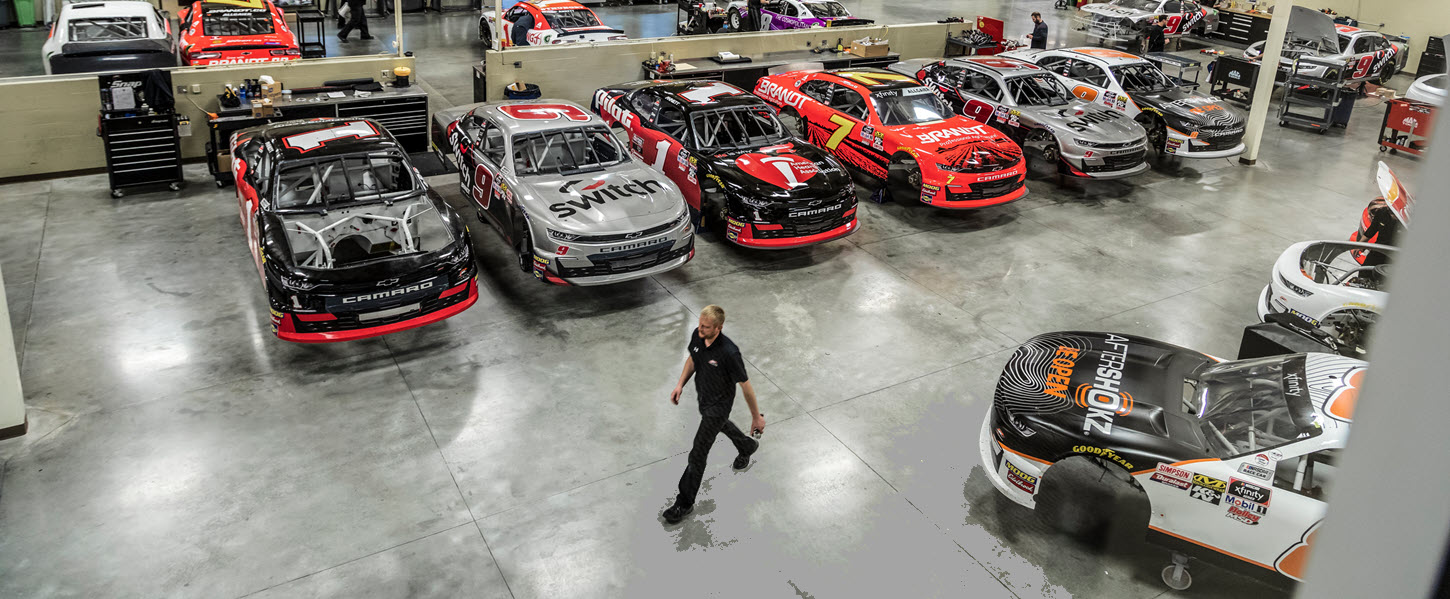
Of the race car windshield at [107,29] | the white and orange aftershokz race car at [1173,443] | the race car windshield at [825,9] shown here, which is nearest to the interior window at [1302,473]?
the white and orange aftershokz race car at [1173,443]

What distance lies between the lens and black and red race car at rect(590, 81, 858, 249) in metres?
9.52

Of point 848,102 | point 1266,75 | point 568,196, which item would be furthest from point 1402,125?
point 568,196

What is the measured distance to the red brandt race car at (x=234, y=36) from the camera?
1271cm

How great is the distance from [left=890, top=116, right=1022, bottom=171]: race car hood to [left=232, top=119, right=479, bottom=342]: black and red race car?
18.0ft

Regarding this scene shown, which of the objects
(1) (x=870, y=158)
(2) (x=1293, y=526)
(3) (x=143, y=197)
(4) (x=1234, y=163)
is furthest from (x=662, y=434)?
(4) (x=1234, y=163)

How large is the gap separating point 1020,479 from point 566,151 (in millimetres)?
5484

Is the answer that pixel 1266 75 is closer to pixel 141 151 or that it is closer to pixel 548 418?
pixel 548 418

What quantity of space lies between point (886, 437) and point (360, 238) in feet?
14.8

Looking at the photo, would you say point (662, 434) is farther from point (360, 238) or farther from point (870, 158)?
point (870, 158)

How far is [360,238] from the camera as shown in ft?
25.9

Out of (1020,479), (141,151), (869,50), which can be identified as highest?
(869,50)

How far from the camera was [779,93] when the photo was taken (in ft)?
42.0

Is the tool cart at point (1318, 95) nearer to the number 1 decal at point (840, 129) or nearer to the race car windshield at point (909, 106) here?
the race car windshield at point (909, 106)

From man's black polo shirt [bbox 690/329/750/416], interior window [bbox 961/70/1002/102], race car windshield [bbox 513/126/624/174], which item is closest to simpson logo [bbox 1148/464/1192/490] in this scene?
man's black polo shirt [bbox 690/329/750/416]
